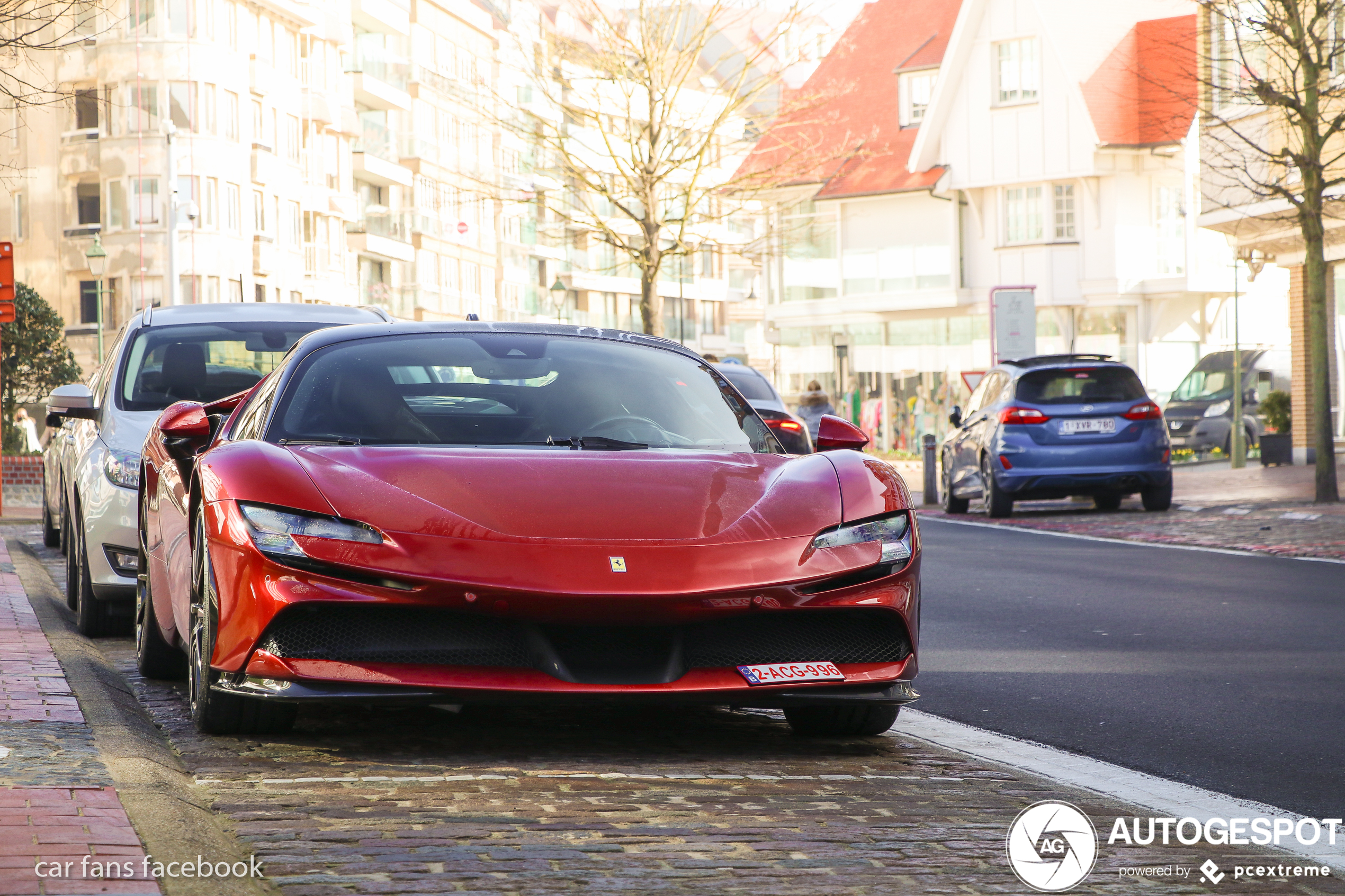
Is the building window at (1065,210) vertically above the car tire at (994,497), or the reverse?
the building window at (1065,210)

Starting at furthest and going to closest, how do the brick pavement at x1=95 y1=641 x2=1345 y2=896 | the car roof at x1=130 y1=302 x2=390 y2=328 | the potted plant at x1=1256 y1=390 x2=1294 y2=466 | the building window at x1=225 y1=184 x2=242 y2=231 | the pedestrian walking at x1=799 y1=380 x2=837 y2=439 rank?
the building window at x1=225 y1=184 x2=242 y2=231 < the potted plant at x1=1256 y1=390 x2=1294 y2=466 < the pedestrian walking at x1=799 y1=380 x2=837 y2=439 < the car roof at x1=130 y1=302 x2=390 y2=328 < the brick pavement at x1=95 y1=641 x2=1345 y2=896

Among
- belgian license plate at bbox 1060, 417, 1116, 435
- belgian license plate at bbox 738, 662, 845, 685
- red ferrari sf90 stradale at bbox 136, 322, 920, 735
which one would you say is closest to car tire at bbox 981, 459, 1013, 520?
belgian license plate at bbox 1060, 417, 1116, 435

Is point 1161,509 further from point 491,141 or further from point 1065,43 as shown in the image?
point 491,141

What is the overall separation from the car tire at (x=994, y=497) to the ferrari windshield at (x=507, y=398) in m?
15.8

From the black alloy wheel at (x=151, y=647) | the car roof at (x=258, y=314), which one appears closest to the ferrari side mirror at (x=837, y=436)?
the black alloy wheel at (x=151, y=647)

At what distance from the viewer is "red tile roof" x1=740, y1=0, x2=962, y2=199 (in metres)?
57.0

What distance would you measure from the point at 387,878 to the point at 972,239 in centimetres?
5232

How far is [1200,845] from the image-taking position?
16.3 feet

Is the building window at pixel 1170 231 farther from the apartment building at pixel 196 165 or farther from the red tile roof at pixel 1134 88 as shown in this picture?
the apartment building at pixel 196 165

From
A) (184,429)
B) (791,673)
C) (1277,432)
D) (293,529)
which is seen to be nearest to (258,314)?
(184,429)

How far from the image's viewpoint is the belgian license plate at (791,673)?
19.1 feet

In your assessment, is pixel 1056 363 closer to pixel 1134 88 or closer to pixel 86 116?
pixel 1134 88

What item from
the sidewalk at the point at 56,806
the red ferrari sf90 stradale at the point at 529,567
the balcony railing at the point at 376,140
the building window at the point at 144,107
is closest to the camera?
the sidewalk at the point at 56,806

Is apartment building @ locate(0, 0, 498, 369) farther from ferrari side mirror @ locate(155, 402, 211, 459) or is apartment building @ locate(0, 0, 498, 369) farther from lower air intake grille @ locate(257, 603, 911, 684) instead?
lower air intake grille @ locate(257, 603, 911, 684)
